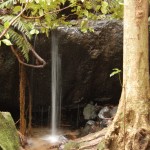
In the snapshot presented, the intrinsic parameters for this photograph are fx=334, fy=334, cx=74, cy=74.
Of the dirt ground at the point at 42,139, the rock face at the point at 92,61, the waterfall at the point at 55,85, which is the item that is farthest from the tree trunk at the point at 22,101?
the rock face at the point at 92,61

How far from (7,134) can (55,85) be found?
17.0 feet

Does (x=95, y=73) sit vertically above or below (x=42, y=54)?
below

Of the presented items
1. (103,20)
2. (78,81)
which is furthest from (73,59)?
(103,20)

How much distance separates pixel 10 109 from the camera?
8.67 metres

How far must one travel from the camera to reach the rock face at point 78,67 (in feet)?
24.3

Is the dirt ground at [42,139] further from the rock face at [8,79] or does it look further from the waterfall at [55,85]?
the rock face at [8,79]

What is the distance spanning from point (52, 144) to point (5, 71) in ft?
6.66

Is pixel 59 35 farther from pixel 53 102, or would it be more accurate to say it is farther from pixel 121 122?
pixel 121 122

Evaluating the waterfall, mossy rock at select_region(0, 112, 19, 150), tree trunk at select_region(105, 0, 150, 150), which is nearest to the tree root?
tree trunk at select_region(105, 0, 150, 150)

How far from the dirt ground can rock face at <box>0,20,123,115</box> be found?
0.76 meters

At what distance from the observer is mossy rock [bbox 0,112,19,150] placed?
2.82 meters

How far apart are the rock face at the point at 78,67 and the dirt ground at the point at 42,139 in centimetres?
76

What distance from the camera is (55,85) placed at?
27.1ft

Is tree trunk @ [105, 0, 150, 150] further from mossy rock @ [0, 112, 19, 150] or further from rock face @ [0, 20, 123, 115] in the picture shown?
rock face @ [0, 20, 123, 115]
